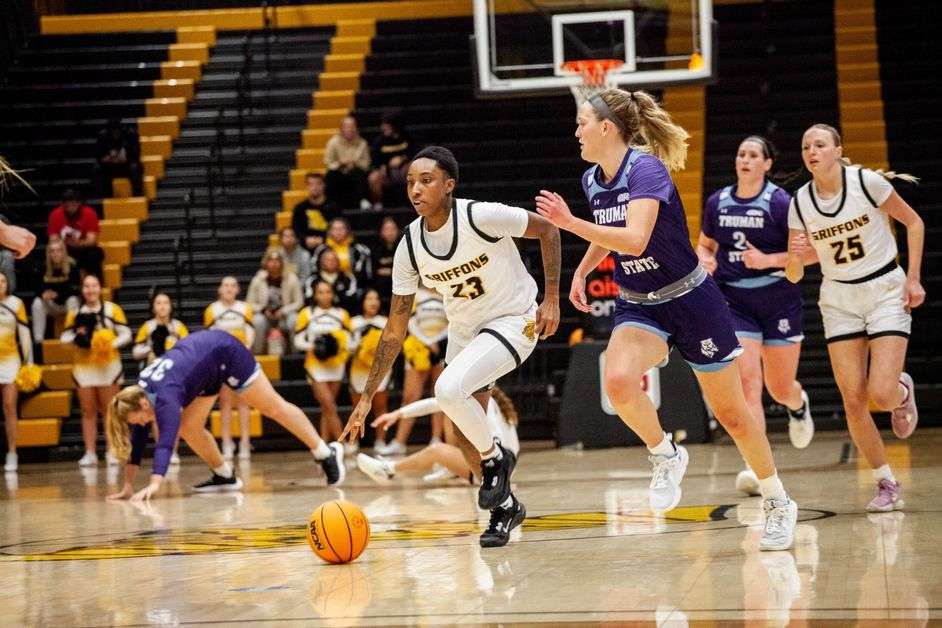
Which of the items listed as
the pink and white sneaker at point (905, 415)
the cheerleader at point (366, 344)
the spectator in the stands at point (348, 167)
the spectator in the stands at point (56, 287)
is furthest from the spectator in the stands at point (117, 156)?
the pink and white sneaker at point (905, 415)

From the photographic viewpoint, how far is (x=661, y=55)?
43.1 ft

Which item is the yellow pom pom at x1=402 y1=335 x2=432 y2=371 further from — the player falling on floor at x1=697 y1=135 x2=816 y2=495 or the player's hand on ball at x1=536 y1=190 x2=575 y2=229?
the player's hand on ball at x1=536 y1=190 x2=575 y2=229

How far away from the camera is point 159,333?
43.1ft

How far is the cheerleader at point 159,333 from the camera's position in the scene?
13.1m

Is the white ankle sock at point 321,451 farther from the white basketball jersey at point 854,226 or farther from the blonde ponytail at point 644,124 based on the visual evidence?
the blonde ponytail at point 644,124

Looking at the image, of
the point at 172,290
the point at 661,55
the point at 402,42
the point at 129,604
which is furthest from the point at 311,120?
the point at 129,604

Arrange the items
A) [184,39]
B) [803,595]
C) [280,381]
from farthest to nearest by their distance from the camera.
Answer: [184,39], [280,381], [803,595]

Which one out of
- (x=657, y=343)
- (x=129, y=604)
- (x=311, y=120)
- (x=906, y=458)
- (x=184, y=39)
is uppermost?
(x=184, y=39)

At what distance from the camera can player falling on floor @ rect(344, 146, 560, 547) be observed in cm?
611

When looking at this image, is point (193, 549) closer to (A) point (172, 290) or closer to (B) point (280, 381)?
(B) point (280, 381)

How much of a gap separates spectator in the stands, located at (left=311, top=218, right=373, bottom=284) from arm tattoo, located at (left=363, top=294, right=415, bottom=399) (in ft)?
25.3

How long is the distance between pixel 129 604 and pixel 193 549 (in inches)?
61.2

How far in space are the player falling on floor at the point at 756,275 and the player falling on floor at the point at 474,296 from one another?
2.05 m

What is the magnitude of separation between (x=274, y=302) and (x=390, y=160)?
102 inches
